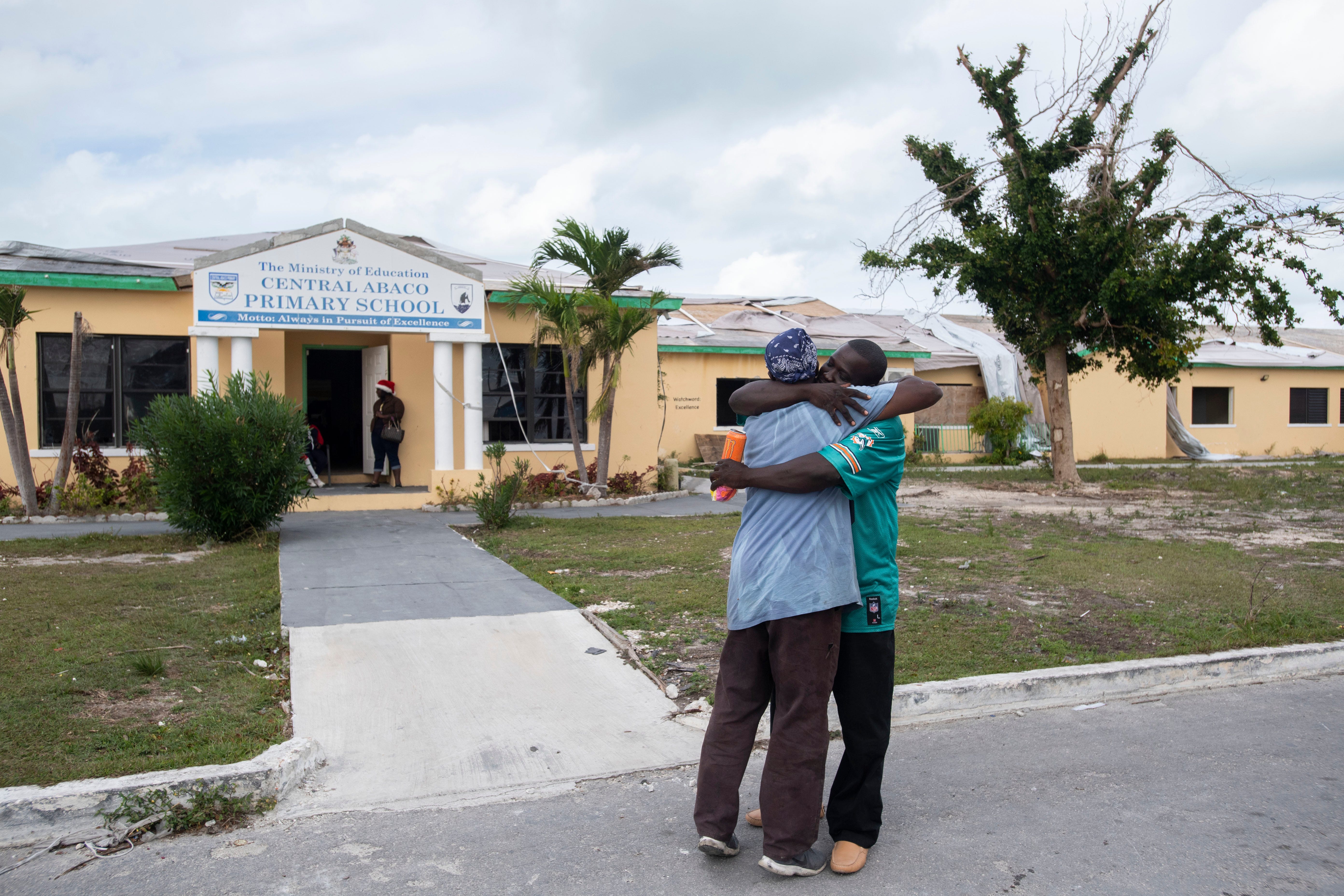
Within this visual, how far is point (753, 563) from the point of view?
129 inches

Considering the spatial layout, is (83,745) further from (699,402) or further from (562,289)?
(699,402)

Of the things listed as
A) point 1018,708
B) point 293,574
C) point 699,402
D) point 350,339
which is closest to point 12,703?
point 293,574

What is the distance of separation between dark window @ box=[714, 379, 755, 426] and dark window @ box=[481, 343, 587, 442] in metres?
7.35

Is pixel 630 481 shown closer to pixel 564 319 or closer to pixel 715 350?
pixel 564 319

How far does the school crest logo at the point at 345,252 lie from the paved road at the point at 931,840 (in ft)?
32.2

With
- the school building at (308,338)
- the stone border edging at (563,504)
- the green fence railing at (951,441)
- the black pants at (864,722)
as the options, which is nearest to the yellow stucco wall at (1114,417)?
the green fence railing at (951,441)

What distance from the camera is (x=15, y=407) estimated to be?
11289mm

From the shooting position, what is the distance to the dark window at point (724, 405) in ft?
72.5

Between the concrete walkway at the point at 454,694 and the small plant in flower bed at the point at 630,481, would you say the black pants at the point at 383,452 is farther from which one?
the concrete walkway at the point at 454,694

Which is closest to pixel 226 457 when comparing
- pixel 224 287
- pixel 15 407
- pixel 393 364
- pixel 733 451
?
pixel 224 287

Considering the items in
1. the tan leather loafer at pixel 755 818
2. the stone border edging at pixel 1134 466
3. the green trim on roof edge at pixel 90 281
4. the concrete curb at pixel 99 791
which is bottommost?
the tan leather loafer at pixel 755 818

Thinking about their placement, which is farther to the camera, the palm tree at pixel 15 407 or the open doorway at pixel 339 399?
the open doorway at pixel 339 399

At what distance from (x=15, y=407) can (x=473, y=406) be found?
5254 millimetres

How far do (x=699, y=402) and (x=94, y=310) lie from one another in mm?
12125
